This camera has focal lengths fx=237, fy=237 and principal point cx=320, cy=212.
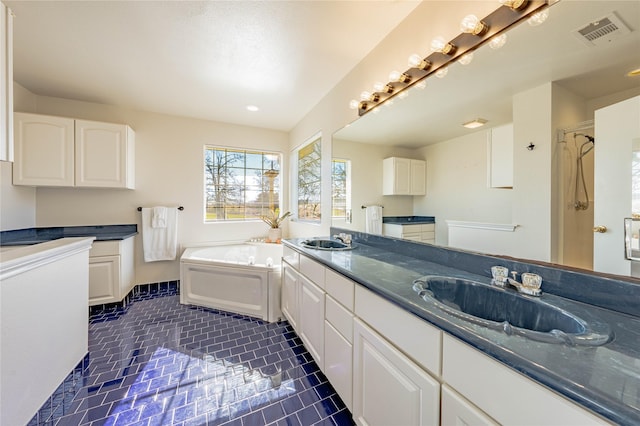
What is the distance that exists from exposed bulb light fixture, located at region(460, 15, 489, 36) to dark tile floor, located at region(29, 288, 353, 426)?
7.08 feet

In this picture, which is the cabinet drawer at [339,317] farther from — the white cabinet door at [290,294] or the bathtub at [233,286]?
the bathtub at [233,286]

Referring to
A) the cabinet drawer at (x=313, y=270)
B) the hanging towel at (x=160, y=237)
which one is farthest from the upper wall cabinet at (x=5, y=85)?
the hanging towel at (x=160, y=237)

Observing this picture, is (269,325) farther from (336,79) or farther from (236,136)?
(236,136)

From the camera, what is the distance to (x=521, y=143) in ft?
3.53

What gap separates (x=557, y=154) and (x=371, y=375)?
1230 millimetres

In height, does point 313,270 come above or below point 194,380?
above

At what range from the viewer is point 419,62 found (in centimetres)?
150


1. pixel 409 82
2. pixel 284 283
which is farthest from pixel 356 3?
pixel 284 283

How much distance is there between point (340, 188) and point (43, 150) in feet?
10.4

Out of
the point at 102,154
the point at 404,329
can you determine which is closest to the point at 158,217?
the point at 102,154

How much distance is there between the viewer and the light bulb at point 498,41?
111 cm

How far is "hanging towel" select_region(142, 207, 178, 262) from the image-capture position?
3.13m

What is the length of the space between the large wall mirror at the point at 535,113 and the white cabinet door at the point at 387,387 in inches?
28.4

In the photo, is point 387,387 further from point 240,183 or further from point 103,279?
point 240,183
